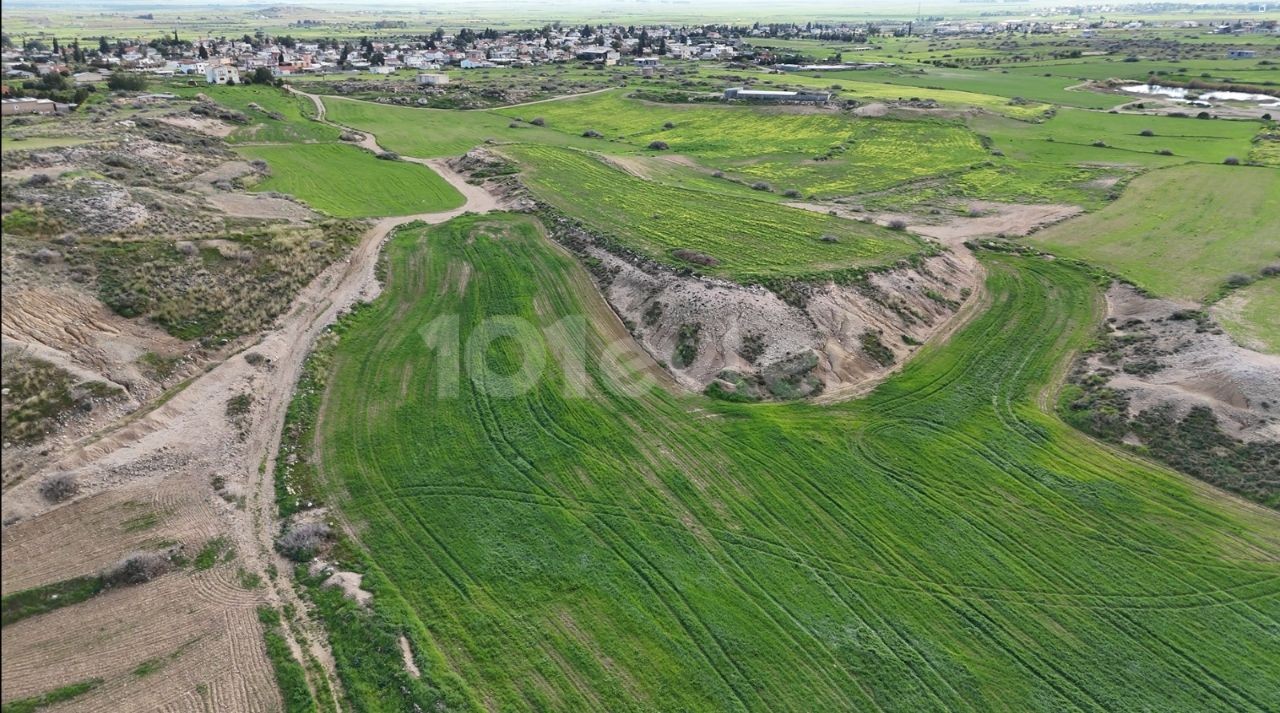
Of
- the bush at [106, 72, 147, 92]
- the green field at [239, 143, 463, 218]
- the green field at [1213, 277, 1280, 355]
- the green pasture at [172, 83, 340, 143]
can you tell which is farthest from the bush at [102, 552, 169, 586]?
the bush at [106, 72, 147, 92]

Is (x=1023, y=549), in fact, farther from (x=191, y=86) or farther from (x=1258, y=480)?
(x=191, y=86)

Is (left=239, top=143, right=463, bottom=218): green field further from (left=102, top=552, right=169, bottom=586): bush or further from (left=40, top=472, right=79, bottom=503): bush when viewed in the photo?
(left=102, top=552, right=169, bottom=586): bush

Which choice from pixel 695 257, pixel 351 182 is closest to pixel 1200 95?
pixel 695 257

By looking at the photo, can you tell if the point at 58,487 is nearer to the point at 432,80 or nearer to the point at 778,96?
the point at 778,96

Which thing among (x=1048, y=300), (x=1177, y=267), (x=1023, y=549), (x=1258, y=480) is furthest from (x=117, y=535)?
(x=1177, y=267)

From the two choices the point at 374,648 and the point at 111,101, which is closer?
the point at 374,648

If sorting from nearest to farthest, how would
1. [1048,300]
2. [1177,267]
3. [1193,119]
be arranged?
[1048,300], [1177,267], [1193,119]

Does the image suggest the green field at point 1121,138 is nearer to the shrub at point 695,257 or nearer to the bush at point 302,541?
the shrub at point 695,257
